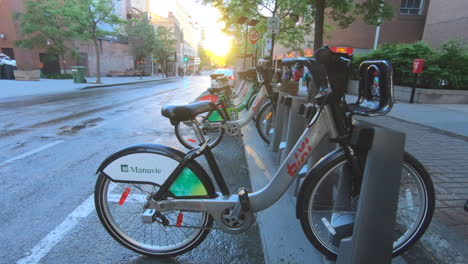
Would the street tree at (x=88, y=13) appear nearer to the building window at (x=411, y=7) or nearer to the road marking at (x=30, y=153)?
the road marking at (x=30, y=153)

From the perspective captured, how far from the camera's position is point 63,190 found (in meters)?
3.46

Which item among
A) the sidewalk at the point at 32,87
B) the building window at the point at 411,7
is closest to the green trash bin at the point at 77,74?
the sidewalk at the point at 32,87

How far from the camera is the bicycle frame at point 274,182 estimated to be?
195cm

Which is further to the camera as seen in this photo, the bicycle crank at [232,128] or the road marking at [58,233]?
the bicycle crank at [232,128]

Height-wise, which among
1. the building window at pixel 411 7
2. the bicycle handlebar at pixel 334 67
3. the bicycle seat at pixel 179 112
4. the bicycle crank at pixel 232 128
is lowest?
Answer: the bicycle crank at pixel 232 128

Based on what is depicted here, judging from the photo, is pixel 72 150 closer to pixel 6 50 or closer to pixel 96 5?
pixel 96 5

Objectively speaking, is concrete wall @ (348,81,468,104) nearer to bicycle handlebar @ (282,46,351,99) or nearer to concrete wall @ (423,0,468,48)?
concrete wall @ (423,0,468,48)

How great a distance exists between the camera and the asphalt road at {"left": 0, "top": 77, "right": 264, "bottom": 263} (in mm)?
2340

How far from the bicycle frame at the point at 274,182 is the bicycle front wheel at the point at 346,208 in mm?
179

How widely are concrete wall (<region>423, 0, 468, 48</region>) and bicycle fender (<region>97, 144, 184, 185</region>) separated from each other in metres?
20.6

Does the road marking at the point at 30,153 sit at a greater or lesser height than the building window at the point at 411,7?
lesser

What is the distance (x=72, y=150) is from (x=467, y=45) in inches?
602

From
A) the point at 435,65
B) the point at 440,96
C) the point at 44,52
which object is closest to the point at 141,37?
the point at 44,52

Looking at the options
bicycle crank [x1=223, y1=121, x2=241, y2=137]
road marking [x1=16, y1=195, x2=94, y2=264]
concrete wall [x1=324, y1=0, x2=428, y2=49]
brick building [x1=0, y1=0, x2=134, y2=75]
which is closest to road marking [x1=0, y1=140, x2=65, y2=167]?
road marking [x1=16, y1=195, x2=94, y2=264]
